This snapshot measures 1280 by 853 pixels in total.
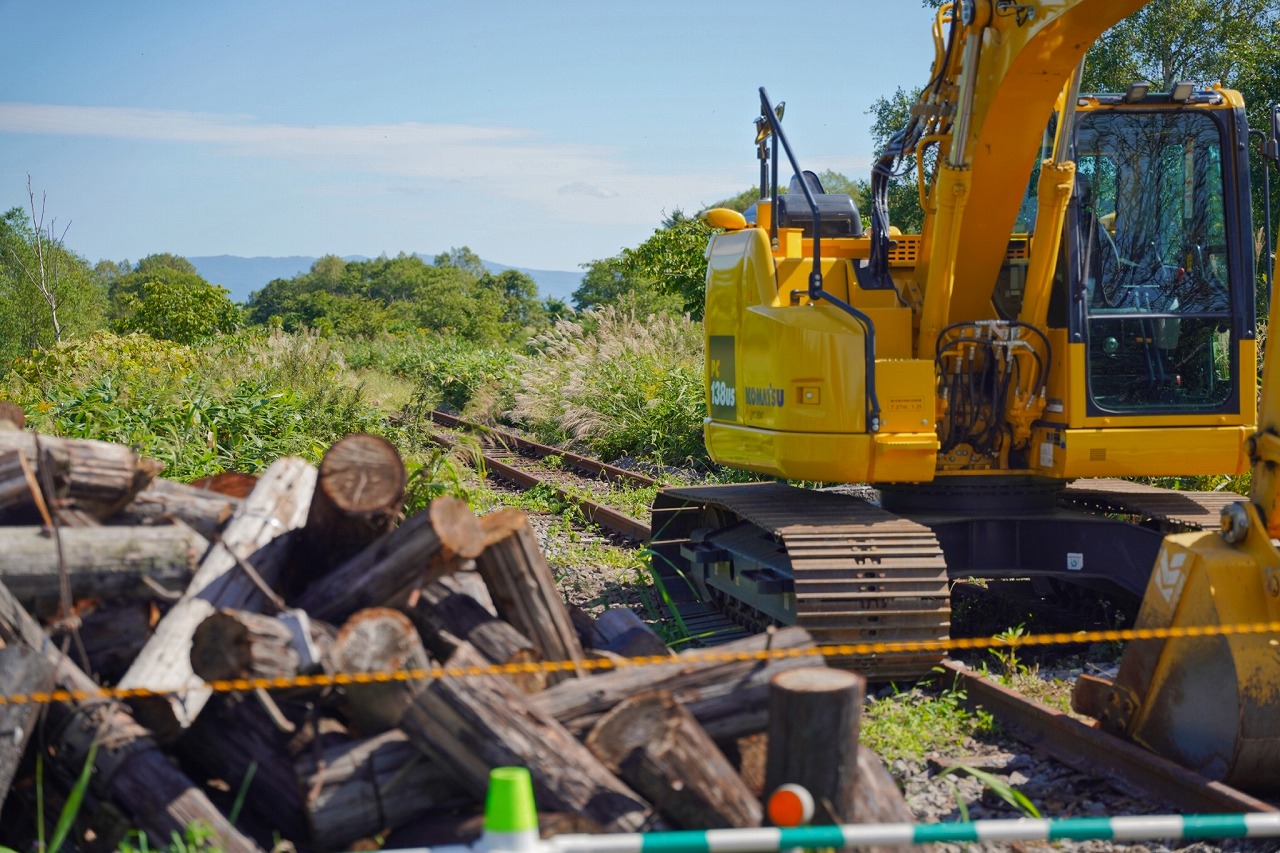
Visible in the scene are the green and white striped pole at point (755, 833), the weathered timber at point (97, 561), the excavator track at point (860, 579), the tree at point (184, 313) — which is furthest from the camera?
the tree at point (184, 313)

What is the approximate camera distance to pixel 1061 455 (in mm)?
6984

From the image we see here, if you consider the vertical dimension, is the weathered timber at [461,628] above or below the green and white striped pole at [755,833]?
above

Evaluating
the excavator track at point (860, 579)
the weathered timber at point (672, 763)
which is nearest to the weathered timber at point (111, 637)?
the weathered timber at point (672, 763)

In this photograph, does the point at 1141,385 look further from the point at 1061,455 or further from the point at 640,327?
the point at 640,327

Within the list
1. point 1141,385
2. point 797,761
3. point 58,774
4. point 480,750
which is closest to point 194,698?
point 58,774

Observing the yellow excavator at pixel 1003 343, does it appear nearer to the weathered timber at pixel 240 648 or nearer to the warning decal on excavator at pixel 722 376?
the warning decal on excavator at pixel 722 376

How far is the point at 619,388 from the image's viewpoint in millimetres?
17938

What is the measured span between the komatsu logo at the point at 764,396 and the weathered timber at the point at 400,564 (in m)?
3.45

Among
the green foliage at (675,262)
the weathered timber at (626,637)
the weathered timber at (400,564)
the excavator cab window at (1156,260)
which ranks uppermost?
the green foliage at (675,262)

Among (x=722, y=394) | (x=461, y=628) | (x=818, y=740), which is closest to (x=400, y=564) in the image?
(x=461, y=628)

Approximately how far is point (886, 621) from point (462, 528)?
2843 mm

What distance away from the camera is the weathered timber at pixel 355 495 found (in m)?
4.25

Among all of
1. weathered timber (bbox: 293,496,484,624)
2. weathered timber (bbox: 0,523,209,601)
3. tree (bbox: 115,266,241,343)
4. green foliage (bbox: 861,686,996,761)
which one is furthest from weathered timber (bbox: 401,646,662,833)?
tree (bbox: 115,266,241,343)

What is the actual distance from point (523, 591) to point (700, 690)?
784mm
